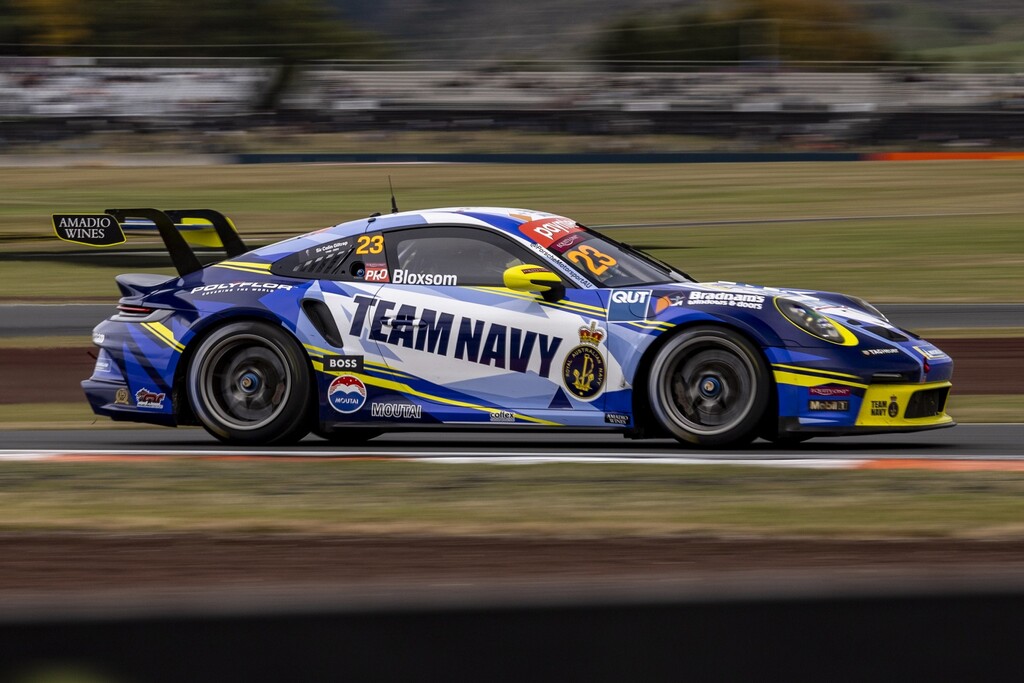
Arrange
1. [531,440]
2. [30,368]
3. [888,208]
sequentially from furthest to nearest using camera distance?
[888,208]
[30,368]
[531,440]

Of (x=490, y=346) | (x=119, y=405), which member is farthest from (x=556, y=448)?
(x=119, y=405)

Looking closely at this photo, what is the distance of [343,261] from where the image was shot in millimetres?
8078

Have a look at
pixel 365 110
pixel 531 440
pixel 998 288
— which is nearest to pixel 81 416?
pixel 531 440

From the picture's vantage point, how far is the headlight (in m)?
7.34

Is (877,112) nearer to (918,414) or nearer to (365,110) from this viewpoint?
(365,110)

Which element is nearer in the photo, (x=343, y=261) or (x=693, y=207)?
(x=343, y=261)

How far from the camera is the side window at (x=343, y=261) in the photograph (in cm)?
801

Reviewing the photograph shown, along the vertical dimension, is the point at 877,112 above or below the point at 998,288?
above

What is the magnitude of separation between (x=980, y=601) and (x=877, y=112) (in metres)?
34.5

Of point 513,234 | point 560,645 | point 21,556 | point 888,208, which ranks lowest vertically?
point 21,556

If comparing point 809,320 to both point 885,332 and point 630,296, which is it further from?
point 630,296

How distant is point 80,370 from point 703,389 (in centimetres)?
771

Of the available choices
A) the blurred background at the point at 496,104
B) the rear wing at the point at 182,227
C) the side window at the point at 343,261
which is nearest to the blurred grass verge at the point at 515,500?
the side window at the point at 343,261

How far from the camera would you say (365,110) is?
36.5m
